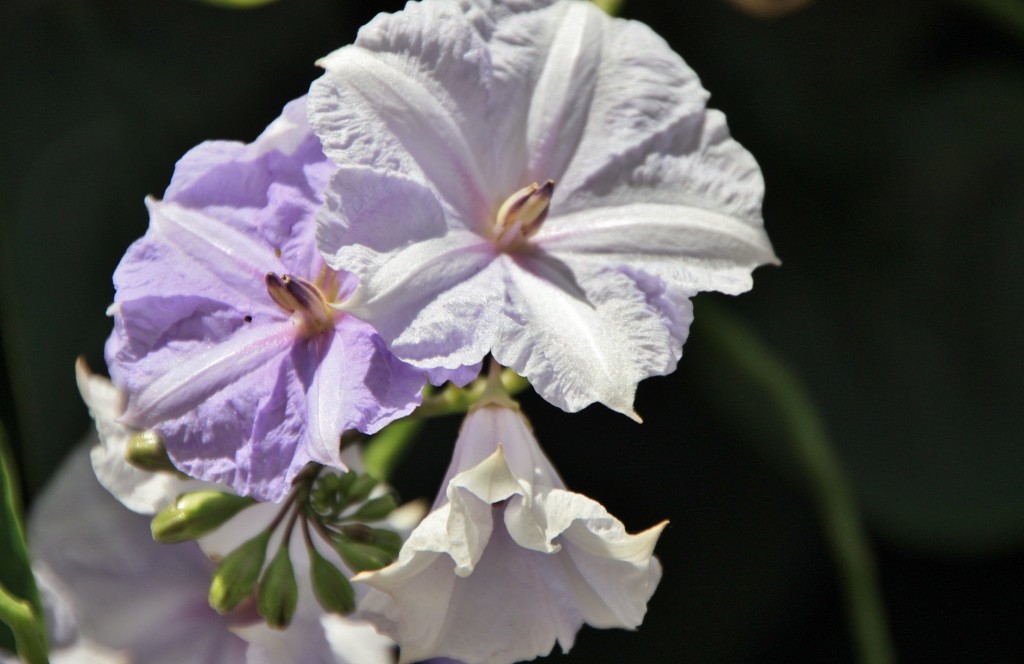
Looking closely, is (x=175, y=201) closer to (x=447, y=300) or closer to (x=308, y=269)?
(x=308, y=269)

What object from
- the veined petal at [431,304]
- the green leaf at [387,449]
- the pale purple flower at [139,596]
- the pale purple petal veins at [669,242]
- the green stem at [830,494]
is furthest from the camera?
the green stem at [830,494]

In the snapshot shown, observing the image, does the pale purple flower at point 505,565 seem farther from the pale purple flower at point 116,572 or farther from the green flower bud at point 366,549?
the pale purple flower at point 116,572

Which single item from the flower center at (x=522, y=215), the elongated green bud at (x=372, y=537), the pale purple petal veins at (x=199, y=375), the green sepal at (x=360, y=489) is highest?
the flower center at (x=522, y=215)

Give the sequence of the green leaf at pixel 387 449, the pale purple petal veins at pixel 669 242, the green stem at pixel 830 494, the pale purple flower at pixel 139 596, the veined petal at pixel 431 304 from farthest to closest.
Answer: the green stem at pixel 830 494 < the green leaf at pixel 387 449 < the pale purple flower at pixel 139 596 < the pale purple petal veins at pixel 669 242 < the veined petal at pixel 431 304

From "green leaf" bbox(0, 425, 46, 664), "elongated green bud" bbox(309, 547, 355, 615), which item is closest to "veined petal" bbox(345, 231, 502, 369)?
"elongated green bud" bbox(309, 547, 355, 615)

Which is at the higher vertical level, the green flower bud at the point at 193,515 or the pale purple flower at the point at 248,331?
the pale purple flower at the point at 248,331

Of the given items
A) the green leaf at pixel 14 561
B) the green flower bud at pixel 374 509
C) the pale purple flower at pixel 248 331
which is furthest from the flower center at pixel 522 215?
the green leaf at pixel 14 561
